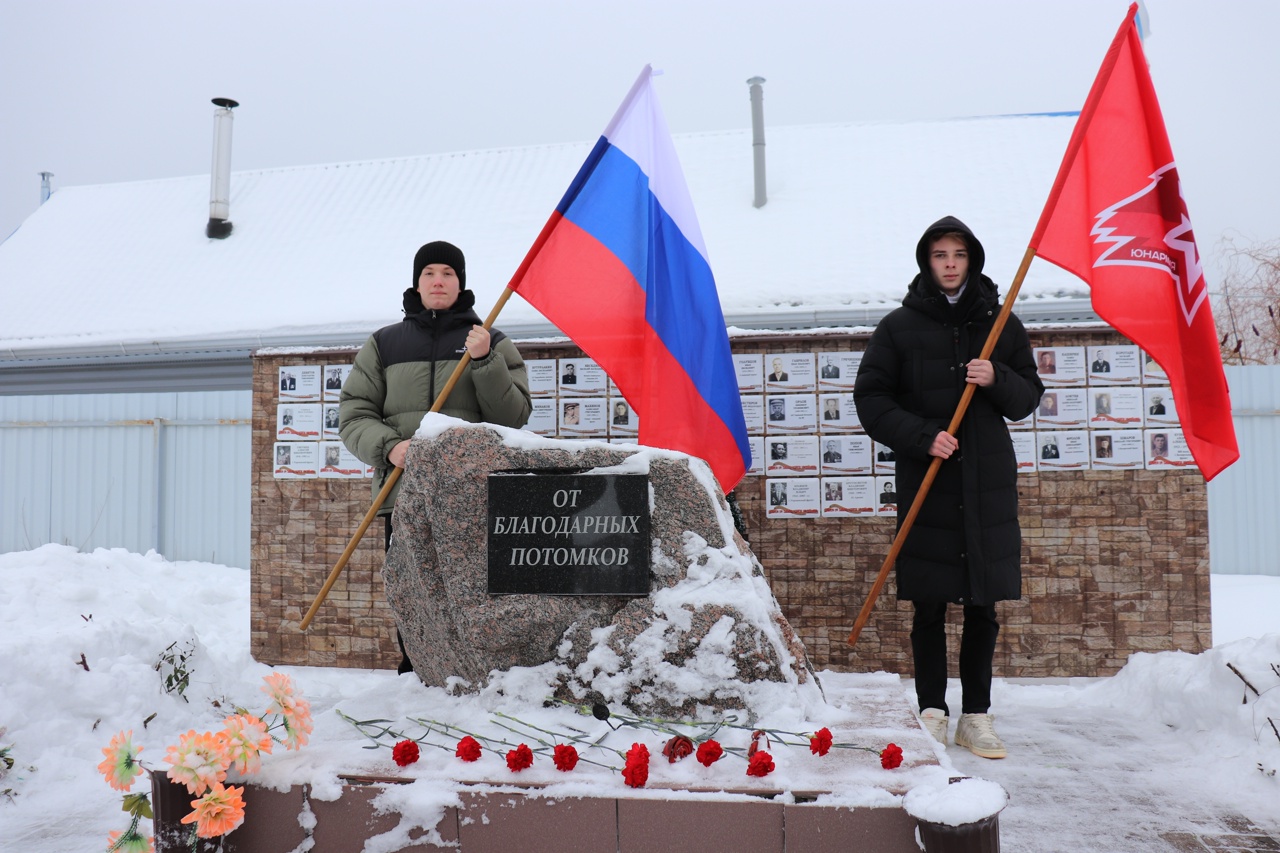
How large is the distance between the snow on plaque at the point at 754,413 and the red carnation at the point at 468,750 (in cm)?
265

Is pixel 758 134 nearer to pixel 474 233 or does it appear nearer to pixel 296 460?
pixel 474 233

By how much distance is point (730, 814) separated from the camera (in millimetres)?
1927

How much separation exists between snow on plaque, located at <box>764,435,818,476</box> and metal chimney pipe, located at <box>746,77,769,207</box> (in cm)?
535

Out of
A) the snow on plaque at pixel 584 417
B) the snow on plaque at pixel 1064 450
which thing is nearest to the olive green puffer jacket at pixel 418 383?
the snow on plaque at pixel 584 417

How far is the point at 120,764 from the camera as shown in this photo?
194cm

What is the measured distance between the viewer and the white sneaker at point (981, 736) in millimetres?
3229

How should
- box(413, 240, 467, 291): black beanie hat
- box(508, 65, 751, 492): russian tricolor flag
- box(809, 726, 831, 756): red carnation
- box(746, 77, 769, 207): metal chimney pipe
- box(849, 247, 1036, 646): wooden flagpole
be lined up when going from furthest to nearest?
box(746, 77, 769, 207): metal chimney pipe, box(508, 65, 751, 492): russian tricolor flag, box(413, 240, 467, 291): black beanie hat, box(849, 247, 1036, 646): wooden flagpole, box(809, 726, 831, 756): red carnation

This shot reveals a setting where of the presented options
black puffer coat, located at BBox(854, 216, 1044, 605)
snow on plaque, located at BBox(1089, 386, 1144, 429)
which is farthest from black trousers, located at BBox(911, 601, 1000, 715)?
snow on plaque, located at BBox(1089, 386, 1144, 429)

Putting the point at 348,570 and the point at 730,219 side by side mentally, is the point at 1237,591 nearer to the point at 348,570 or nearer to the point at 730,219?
the point at 730,219

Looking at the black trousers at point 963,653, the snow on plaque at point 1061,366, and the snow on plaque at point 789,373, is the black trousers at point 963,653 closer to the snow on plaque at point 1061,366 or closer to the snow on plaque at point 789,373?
the snow on plaque at point 789,373

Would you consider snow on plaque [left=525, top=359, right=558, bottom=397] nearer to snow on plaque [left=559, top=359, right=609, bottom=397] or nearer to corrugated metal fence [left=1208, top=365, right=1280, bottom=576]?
snow on plaque [left=559, top=359, right=609, bottom=397]

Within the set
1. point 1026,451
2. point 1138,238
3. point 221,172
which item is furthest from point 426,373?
point 221,172

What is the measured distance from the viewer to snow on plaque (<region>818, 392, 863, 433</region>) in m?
4.45

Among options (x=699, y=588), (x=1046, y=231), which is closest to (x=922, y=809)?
(x=699, y=588)
